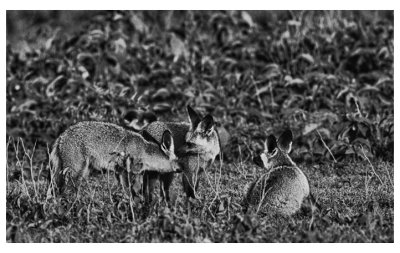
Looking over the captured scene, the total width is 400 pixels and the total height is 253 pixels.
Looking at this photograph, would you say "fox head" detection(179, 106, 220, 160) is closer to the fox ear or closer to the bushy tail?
the fox ear

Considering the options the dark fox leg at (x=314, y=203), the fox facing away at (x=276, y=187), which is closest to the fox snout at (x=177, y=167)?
the fox facing away at (x=276, y=187)

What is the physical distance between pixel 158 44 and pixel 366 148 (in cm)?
470

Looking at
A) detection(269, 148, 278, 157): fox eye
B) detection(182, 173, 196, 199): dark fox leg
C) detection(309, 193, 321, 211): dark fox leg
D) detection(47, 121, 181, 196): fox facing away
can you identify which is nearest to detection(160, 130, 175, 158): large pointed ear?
detection(47, 121, 181, 196): fox facing away

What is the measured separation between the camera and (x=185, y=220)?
713 centimetres

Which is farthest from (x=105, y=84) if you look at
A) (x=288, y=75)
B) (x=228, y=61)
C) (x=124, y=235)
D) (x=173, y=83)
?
(x=124, y=235)

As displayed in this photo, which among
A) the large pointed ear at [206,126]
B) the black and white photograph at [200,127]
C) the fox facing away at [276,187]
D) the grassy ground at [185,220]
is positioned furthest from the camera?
the large pointed ear at [206,126]

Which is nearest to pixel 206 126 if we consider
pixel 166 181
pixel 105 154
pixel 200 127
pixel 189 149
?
pixel 200 127

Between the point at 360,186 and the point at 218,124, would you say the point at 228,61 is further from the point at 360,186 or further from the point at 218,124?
the point at 360,186

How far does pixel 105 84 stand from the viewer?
488 inches

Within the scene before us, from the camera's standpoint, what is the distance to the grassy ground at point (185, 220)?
7.00 meters

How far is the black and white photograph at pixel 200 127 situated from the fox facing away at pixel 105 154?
0.6 inches

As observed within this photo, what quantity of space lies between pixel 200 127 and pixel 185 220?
137 centimetres

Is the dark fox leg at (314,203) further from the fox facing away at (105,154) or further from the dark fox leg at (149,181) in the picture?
the dark fox leg at (149,181)
